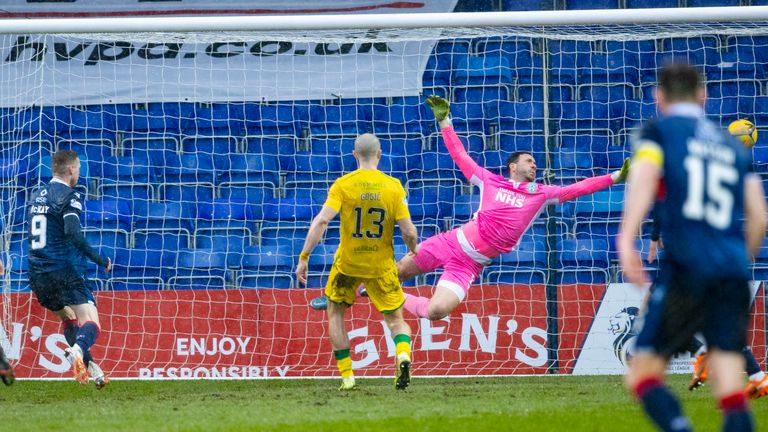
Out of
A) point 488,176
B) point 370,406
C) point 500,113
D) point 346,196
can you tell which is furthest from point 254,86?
point 370,406

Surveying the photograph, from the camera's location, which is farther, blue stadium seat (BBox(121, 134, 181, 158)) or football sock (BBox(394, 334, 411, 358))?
blue stadium seat (BBox(121, 134, 181, 158))

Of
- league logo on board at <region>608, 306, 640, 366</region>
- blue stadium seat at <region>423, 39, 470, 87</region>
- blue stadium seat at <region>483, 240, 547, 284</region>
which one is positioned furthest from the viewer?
blue stadium seat at <region>423, 39, 470, 87</region>

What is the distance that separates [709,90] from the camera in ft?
42.6

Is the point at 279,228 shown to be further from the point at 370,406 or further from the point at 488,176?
the point at 370,406

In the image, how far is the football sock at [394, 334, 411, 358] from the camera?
8594mm

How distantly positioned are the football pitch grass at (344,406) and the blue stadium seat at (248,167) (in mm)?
3225

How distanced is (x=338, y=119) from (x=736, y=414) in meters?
9.20

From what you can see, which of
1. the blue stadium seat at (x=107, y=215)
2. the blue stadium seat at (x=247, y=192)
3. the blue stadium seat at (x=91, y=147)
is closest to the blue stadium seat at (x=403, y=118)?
the blue stadium seat at (x=247, y=192)

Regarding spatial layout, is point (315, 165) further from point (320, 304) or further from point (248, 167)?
point (320, 304)

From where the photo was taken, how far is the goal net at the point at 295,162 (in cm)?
1130

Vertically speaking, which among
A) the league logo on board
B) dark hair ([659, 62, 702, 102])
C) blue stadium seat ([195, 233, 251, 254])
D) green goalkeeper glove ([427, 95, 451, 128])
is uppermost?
dark hair ([659, 62, 702, 102])

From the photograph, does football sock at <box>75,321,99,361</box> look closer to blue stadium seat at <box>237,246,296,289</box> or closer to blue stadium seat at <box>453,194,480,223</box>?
blue stadium seat at <box>237,246,296,289</box>

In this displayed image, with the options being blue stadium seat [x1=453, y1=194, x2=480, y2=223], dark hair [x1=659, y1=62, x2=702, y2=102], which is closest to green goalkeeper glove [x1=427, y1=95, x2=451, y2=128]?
blue stadium seat [x1=453, y1=194, x2=480, y2=223]

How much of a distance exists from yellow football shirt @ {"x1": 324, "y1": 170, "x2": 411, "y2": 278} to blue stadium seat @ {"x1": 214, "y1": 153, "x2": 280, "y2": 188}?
424cm
